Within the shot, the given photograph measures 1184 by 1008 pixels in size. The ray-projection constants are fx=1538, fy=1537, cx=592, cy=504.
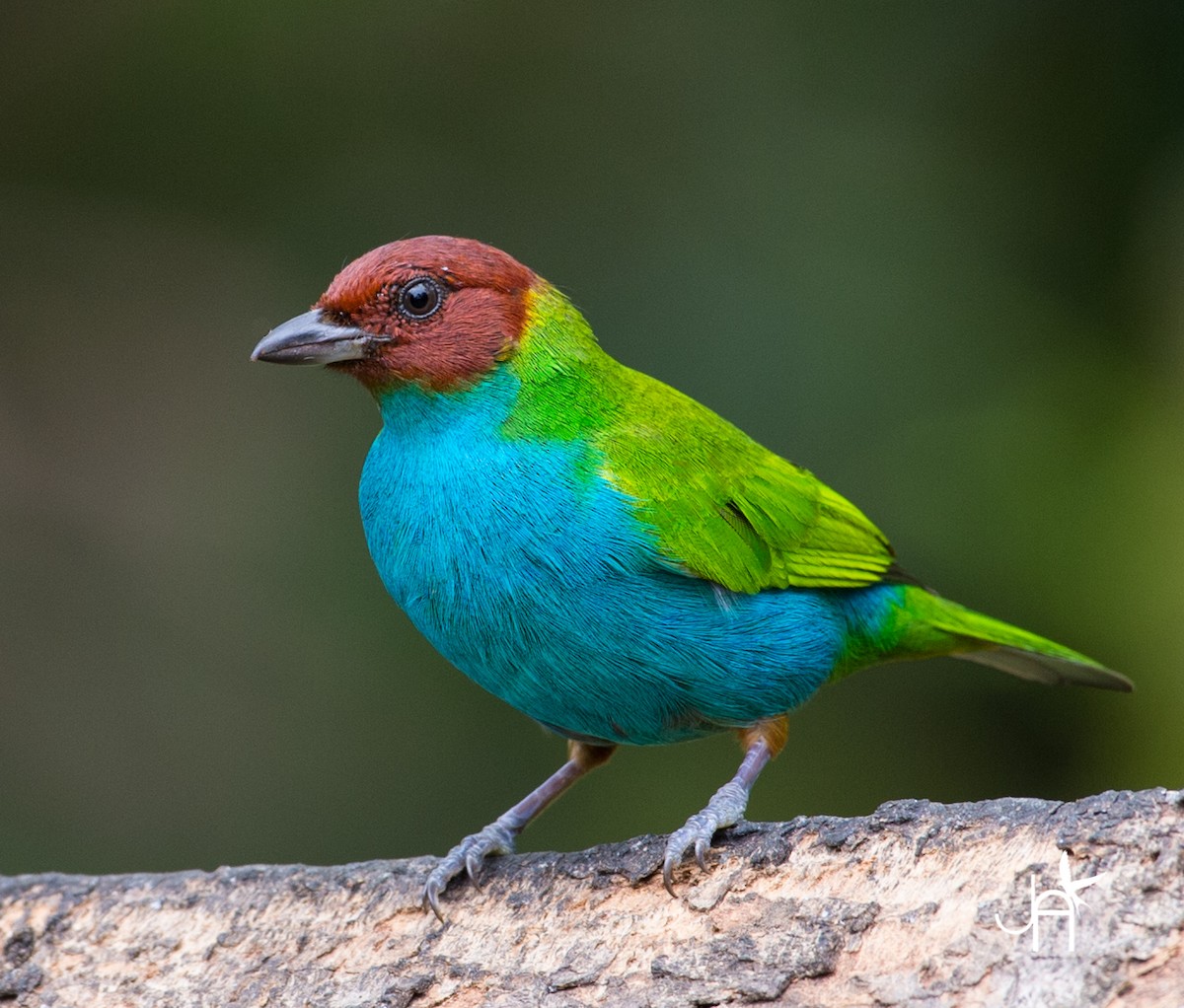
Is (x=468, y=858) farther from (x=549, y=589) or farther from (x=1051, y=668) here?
(x=1051, y=668)

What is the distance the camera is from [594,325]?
20.7ft

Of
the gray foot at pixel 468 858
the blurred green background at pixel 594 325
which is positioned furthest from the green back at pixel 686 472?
the blurred green background at pixel 594 325

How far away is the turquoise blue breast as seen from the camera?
3916 millimetres

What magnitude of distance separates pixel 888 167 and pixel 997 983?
410cm

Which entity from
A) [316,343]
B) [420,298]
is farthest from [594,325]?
[316,343]

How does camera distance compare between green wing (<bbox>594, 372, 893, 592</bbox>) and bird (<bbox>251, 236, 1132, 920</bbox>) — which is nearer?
bird (<bbox>251, 236, 1132, 920</bbox>)

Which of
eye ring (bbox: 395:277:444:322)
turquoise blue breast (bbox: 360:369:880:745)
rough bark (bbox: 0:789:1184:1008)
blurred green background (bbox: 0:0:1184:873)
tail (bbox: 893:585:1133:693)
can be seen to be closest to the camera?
rough bark (bbox: 0:789:1184:1008)

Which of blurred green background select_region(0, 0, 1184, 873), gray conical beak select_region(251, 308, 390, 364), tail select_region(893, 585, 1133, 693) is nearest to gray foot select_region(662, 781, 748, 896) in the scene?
tail select_region(893, 585, 1133, 693)

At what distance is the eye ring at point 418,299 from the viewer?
4191 millimetres

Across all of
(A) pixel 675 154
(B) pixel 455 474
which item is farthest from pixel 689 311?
(B) pixel 455 474

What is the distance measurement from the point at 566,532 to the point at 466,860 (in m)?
0.91

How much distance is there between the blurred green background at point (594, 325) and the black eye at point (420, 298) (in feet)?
6.78

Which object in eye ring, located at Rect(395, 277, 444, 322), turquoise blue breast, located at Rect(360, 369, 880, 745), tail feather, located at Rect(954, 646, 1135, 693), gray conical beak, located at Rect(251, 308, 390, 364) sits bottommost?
tail feather, located at Rect(954, 646, 1135, 693)

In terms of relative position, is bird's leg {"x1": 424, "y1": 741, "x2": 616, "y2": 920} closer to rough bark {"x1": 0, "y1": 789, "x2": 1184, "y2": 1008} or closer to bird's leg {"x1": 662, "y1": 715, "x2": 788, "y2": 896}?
rough bark {"x1": 0, "y1": 789, "x2": 1184, "y2": 1008}
